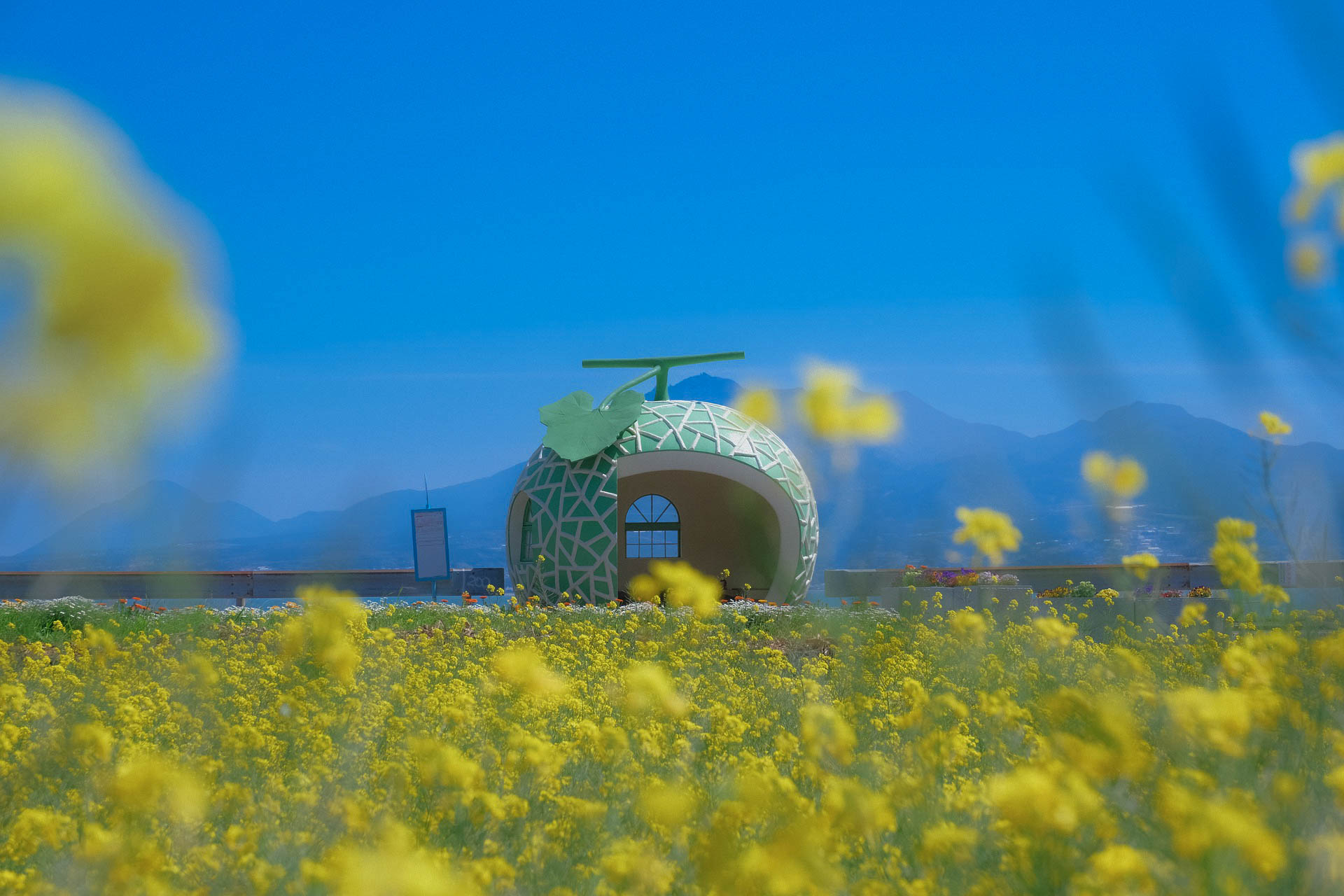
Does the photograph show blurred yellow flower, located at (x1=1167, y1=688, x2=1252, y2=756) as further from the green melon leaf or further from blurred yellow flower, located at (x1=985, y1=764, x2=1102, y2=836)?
the green melon leaf

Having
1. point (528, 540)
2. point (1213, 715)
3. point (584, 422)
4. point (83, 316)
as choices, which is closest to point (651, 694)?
point (1213, 715)

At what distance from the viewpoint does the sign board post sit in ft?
31.8

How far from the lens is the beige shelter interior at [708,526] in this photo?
12.1 metres

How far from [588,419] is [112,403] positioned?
903 cm

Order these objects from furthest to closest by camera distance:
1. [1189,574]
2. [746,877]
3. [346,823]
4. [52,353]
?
1. [1189,574]
2. [346,823]
3. [746,877]
4. [52,353]

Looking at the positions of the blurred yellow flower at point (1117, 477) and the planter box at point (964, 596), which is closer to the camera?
the blurred yellow flower at point (1117, 477)

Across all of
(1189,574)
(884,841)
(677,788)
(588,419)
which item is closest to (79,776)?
(677,788)

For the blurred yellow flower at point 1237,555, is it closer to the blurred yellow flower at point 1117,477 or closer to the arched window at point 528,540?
the blurred yellow flower at point 1117,477

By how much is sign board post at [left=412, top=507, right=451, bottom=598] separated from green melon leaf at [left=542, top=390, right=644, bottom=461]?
1.46 metres

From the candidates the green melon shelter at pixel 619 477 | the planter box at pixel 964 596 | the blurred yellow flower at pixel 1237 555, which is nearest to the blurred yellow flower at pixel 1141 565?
the blurred yellow flower at pixel 1237 555

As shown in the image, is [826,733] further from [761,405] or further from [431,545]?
[431,545]

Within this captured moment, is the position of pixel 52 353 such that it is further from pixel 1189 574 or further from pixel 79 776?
pixel 1189 574

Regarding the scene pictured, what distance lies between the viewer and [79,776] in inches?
125

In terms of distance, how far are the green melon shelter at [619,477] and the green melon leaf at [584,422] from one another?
0.04ft
